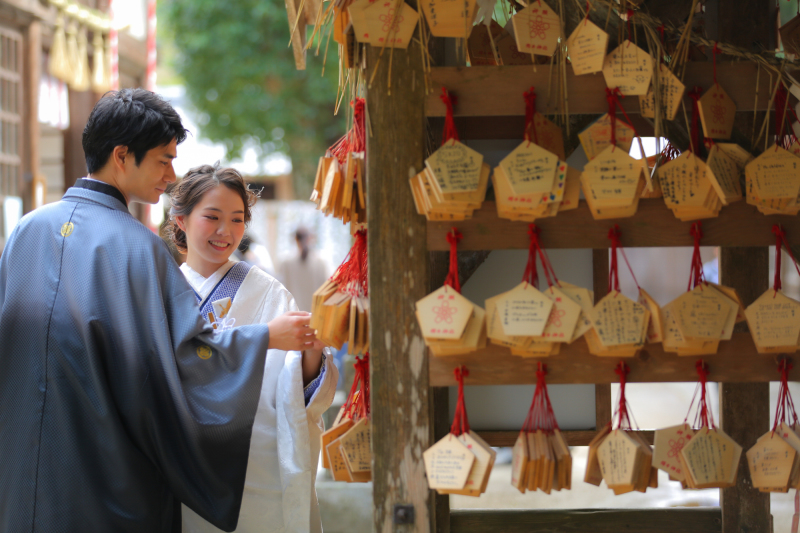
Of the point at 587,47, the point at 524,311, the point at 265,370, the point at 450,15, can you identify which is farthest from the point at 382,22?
the point at 265,370

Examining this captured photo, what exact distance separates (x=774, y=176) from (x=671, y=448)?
600 millimetres

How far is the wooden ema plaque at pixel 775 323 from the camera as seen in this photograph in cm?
136

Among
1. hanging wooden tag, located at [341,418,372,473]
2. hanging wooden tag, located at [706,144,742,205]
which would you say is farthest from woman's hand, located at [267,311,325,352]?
hanging wooden tag, located at [706,144,742,205]

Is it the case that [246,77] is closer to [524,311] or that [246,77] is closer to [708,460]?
[524,311]

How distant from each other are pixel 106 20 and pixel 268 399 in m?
5.19

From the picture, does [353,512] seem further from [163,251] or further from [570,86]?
[570,86]

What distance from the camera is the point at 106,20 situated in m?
5.92

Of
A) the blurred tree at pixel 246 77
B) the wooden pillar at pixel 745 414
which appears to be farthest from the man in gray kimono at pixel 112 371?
the blurred tree at pixel 246 77

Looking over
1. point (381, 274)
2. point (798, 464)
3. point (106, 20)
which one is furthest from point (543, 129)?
point (106, 20)

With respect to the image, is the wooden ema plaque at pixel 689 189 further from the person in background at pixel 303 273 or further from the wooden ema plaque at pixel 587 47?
the person in background at pixel 303 273

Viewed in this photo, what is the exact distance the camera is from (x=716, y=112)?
1.41m

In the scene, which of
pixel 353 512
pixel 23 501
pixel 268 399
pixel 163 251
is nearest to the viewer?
pixel 23 501

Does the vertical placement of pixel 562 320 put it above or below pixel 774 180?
below

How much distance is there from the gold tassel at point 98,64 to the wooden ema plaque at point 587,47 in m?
→ 5.31
